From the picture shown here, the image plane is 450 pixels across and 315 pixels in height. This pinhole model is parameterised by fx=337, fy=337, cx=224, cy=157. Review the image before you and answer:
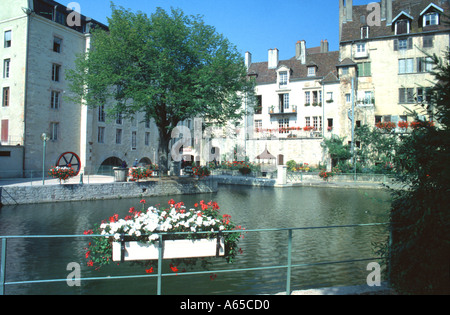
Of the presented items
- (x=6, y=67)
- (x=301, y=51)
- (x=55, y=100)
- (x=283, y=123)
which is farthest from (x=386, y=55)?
(x=6, y=67)

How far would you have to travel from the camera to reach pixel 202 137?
54.2 metres

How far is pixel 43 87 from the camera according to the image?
29.8 meters

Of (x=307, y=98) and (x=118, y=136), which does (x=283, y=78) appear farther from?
(x=118, y=136)

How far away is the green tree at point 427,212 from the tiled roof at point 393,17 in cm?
4015

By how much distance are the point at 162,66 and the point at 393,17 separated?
33.3 m

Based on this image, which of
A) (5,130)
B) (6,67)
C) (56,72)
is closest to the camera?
(5,130)

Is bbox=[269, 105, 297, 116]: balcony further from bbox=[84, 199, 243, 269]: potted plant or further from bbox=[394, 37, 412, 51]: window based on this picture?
bbox=[84, 199, 243, 269]: potted plant

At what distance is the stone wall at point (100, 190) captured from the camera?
60.6ft

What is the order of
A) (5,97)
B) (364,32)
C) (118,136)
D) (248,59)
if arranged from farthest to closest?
1. (248,59)
2. (364,32)
3. (118,136)
4. (5,97)

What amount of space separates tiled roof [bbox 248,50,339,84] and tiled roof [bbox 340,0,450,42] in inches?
170

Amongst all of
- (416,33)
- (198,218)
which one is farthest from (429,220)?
(416,33)

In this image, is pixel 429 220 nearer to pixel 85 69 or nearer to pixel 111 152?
pixel 85 69

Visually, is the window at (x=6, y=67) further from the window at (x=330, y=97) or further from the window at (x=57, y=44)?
the window at (x=330, y=97)
